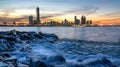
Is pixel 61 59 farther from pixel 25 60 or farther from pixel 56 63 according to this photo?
pixel 25 60

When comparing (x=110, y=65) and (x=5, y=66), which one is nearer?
(x=5, y=66)

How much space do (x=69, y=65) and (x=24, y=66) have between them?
8.04 ft

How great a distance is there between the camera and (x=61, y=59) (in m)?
12.5

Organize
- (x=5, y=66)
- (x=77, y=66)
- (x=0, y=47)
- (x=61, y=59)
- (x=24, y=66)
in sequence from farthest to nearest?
(x=0, y=47)
(x=61, y=59)
(x=77, y=66)
(x=24, y=66)
(x=5, y=66)

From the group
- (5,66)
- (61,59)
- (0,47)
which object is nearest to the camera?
(5,66)

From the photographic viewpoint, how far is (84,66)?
38.7ft

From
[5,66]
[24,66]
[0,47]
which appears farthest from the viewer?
[0,47]

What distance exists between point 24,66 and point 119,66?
539 cm

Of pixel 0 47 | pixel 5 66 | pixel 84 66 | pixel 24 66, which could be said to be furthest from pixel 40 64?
pixel 0 47

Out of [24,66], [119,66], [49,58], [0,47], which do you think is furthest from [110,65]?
[0,47]

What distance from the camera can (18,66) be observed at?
10766 millimetres

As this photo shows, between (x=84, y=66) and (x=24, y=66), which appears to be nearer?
(x=24, y=66)

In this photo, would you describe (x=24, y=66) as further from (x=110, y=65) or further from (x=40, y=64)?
(x=110, y=65)

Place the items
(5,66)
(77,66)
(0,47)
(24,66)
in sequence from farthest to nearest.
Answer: (0,47), (77,66), (24,66), (5,66)
